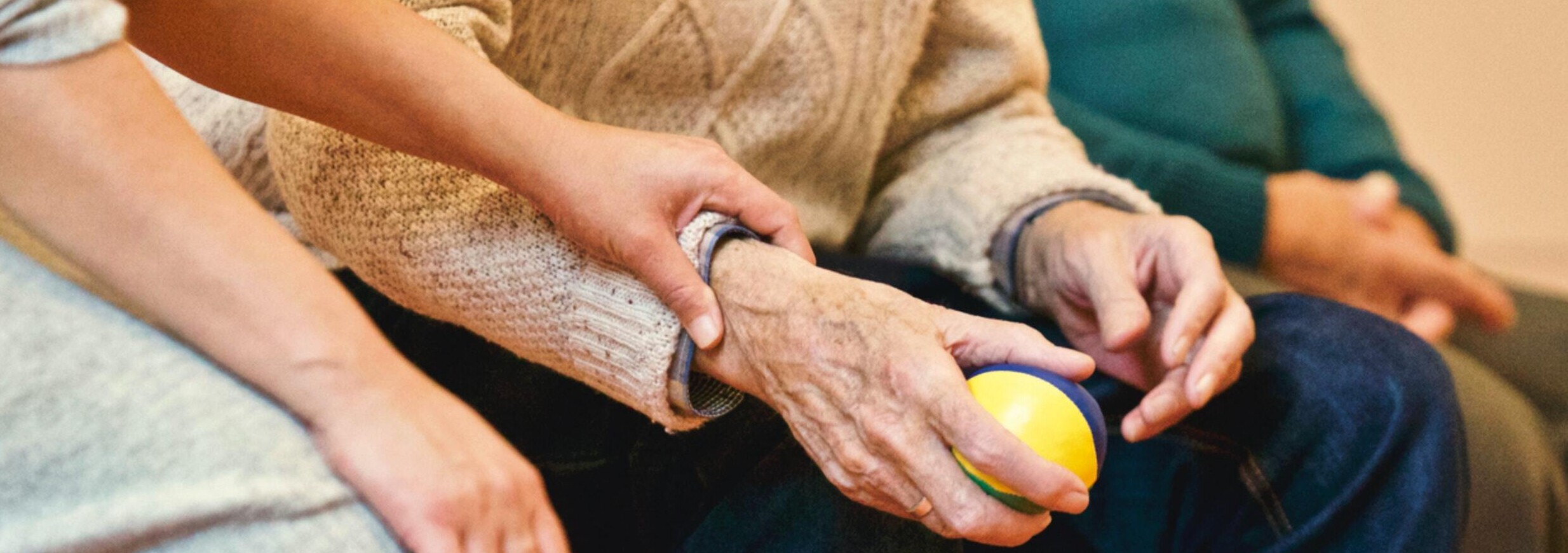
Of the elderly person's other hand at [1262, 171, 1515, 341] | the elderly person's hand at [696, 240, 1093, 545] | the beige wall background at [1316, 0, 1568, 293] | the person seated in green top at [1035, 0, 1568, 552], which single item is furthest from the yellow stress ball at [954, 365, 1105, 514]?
the beige wall background at [1316, 0, 1568, 293]

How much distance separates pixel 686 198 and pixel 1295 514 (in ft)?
1.35

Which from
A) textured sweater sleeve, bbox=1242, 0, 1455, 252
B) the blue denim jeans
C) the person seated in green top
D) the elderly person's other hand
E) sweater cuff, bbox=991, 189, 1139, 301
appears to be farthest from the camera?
textured sweater sleeve, bbox=1242, 0, 1455, 252

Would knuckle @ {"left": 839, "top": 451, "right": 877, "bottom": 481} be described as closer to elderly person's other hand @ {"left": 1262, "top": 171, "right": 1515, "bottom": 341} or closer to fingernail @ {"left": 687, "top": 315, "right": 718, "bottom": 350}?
fingernail @ {"left": 687, "top": 315, "right": 718, "bottom": 350}

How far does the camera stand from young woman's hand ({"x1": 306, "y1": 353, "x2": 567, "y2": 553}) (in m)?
0.35

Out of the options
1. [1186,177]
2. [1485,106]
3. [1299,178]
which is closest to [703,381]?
[1186,177]

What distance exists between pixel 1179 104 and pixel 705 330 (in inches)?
32.5

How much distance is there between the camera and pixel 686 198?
507mm

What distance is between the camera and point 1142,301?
618mm

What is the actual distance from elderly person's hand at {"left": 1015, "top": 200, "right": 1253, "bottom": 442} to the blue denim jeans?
1.7 inches

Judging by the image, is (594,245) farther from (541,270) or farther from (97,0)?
(97,0)

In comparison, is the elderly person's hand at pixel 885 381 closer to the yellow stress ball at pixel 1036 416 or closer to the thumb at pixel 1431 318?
the yellow stress ball at pixel 1036 416

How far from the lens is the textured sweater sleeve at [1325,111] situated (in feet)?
4.32

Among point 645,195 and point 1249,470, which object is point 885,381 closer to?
point 645,195

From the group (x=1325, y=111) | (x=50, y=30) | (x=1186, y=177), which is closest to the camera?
(x=50, y=30)
